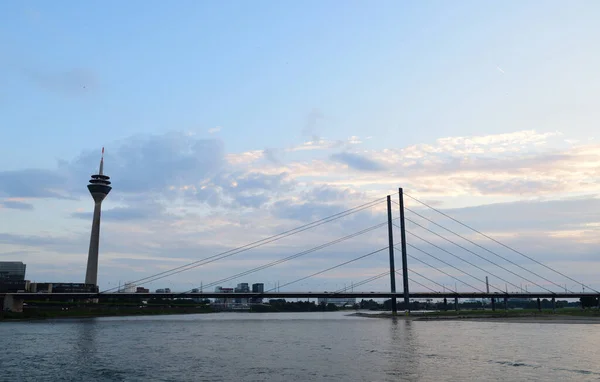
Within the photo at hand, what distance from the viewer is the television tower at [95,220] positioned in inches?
6973

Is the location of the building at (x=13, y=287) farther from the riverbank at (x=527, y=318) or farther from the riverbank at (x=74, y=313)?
the riverbank at (x=527, y=318)

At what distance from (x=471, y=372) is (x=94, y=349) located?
1193 inches

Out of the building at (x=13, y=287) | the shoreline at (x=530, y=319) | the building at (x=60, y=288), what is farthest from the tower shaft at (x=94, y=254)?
the shoreline at (x=530, y=319)

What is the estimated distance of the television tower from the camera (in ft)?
581

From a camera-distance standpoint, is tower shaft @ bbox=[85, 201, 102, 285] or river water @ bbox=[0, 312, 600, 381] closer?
river water @ bbox=[0, 312, 600, 381]

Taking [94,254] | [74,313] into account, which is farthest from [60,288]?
Answer: [94,254]

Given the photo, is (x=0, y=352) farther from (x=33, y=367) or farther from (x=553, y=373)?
(x=553, y=373)

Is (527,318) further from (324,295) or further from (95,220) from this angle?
(95,220)

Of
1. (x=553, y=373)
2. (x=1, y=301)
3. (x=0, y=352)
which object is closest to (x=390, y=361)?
→ (x=553, y=373)

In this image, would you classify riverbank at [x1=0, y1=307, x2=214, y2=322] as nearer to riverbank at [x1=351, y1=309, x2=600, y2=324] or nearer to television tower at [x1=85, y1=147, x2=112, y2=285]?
television tower at [x1=85, y1=147, x2=112, y2=285]

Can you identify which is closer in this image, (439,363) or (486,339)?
(439,363)

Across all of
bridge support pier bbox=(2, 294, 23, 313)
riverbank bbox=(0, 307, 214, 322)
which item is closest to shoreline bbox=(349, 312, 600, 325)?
riverbank bbox=(0, 307, 214, 322)

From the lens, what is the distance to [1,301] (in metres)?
125

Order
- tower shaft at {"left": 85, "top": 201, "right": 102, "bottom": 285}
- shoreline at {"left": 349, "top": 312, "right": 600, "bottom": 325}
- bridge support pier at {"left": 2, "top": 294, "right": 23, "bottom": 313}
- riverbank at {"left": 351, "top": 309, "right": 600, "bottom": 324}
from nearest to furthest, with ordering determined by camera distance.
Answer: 1. shoreline at {"left": 349, "top": 312, "right": 600, "bottom": 325}
2. riverbank at {"left": 351, "top": 309, "right": 600, "bottom": 324}
3. bridge support pier at {"left": 2, "top": 294, "right": 23, "bottom": 313}
4. tower shaft at {"left": 85, "top": 201, "right": 102, "bottom": 285}
